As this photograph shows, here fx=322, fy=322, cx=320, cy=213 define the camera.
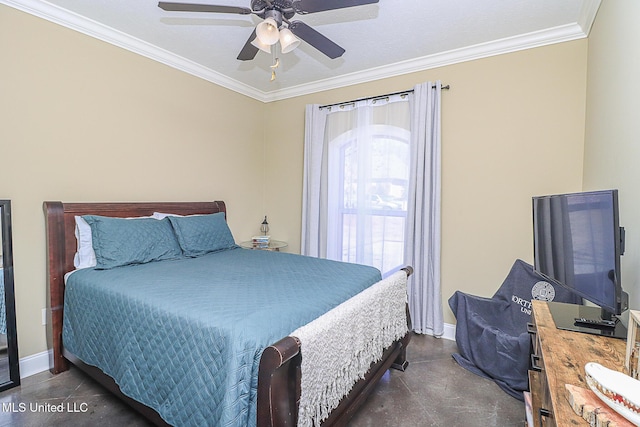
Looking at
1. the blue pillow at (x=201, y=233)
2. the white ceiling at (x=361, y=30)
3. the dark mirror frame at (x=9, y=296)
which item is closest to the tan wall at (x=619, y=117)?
the white ceiling at (x=361, y=30)

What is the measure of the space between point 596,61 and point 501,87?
0.67 meters

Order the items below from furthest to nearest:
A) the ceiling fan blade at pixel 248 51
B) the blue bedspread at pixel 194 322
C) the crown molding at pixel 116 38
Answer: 1. the crown molding at pixel 116 38
2. the ceiling fan blade at pixel 248 51
3. the blue bedspread at pixel 194 322

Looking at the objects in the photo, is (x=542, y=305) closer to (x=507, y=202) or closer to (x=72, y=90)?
(x=507, y=202)

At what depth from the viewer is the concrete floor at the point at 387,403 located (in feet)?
6.19

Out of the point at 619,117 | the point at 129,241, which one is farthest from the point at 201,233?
the point at 619,117

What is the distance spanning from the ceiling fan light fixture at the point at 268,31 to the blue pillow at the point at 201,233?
1764 millimetres

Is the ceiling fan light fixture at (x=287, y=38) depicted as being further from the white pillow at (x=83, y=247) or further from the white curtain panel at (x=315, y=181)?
the white pillow at (x=83, y=247)

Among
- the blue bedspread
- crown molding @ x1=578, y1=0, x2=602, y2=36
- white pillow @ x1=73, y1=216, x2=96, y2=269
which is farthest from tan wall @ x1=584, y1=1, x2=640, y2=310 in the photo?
white pillow @ x1=73, y1=216, x2=96, y2=269

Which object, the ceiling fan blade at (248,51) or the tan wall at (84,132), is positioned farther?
the tan wall at (84,132)

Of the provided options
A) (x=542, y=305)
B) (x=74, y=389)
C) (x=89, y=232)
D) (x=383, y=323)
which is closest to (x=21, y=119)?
(x=89, y=232)

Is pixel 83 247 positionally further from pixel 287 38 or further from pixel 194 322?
pixel 287 38

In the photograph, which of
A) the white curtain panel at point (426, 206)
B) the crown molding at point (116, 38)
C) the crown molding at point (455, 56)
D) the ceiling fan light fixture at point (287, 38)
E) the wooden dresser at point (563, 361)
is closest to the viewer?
the wooden dresser at point (563, 361)

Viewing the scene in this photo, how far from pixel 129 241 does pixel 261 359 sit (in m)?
1.77

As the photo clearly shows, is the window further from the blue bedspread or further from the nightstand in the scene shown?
the blue bedspread
